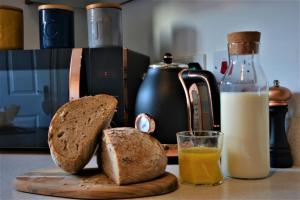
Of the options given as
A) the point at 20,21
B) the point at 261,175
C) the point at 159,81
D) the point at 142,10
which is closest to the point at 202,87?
the point at 159,81

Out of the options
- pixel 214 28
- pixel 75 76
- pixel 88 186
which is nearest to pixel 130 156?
pixel 88 186

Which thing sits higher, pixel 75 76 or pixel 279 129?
pixel 75 76

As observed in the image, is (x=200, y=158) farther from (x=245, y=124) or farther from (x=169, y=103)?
(x=169, y=103)

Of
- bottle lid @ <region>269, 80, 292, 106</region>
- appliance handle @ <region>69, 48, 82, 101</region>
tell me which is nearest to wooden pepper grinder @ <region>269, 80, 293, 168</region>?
bottle lid @ <region>269, 80, 292, 106</region>

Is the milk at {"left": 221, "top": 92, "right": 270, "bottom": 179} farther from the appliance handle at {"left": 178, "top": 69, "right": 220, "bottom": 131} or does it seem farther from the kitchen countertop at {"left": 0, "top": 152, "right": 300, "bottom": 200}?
the appliance handle at {"left": 178, "top": 69, "right": 220, "bottom": 131}

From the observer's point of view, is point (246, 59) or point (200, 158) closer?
point (200, 158)

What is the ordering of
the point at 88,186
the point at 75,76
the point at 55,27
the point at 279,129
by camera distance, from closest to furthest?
the point at 88,186 < the point at 279,129 < the point at 75,76 < the point at 55,27

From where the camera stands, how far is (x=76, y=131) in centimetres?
71

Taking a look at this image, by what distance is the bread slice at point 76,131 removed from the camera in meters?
0.70

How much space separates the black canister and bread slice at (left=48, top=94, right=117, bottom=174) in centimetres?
50

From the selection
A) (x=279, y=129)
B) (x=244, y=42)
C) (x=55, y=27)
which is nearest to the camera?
(x=244, y=42)

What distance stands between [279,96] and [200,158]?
268 millimetres

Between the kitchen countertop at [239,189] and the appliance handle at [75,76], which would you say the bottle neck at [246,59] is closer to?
the kitchen countertop at [239,189]

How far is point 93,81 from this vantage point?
3.56ft
